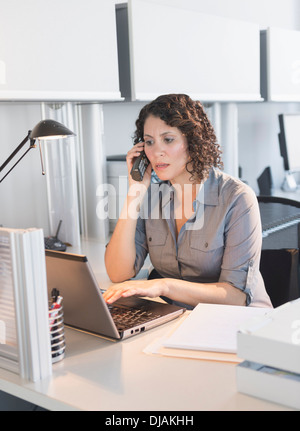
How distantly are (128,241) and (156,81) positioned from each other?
76 cm

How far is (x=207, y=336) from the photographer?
1180 mm

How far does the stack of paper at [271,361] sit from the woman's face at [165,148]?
2.87ft

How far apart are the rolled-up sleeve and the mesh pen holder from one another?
0.64 m

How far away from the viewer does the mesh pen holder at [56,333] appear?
1088mm

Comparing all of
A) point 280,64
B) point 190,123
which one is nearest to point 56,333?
point 190,123

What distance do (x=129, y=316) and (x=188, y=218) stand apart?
0.52 metres

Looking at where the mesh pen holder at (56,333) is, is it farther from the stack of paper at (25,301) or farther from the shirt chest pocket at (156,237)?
the shirt chest pocket at (156,237)

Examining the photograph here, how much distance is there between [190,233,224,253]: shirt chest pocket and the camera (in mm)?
1666

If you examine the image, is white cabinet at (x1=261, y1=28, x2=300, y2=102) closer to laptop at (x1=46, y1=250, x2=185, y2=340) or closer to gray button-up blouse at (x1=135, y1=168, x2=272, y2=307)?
gray button-up blouse at (x1=135, y1=168, x2=272, y2=307)

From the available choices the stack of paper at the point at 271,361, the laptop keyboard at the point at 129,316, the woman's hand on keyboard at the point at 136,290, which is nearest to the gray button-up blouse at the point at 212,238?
the woman's hand on keyboard at the point at 136,290

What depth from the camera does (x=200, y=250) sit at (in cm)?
169

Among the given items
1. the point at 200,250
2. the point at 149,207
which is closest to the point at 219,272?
the point at 200,250

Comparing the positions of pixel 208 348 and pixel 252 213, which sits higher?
pixel 252 213
